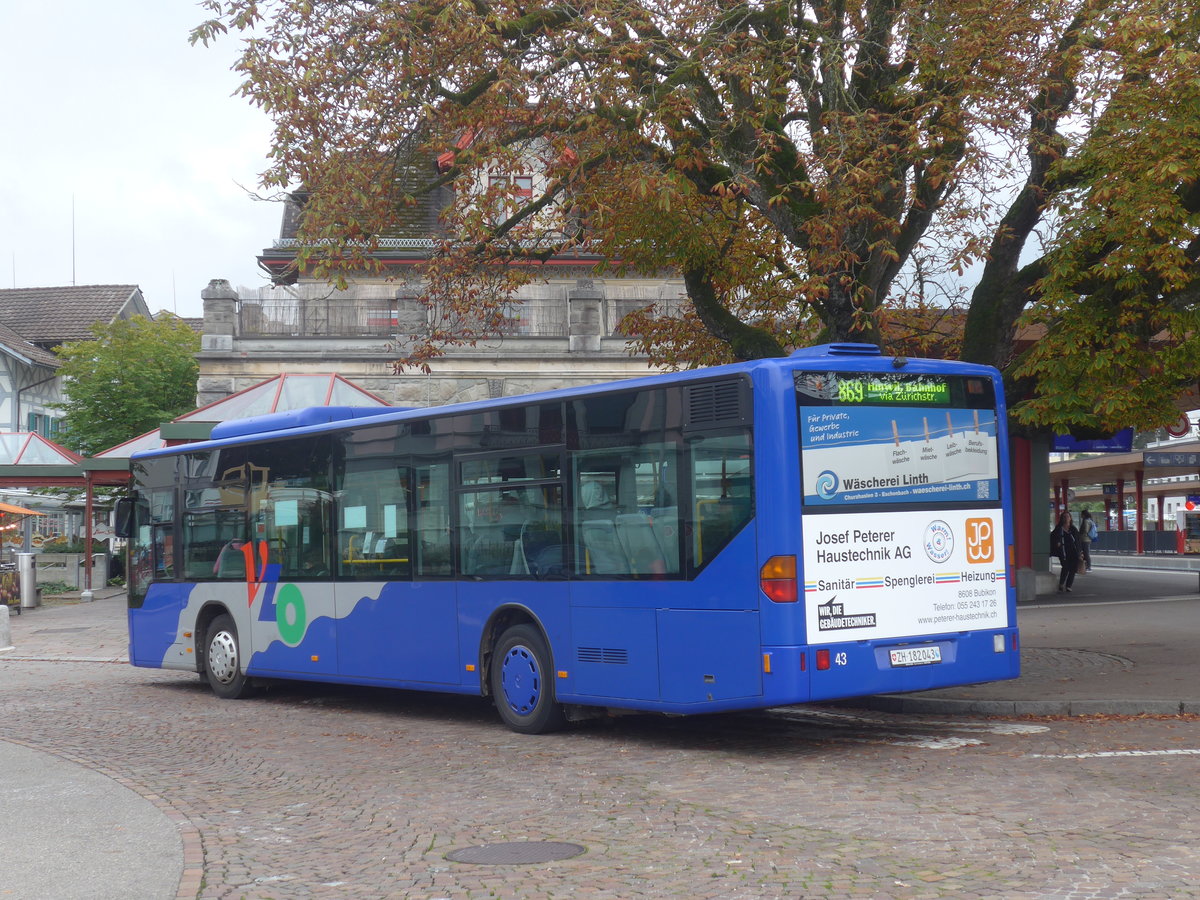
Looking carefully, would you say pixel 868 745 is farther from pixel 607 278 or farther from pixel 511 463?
pixel 607 278

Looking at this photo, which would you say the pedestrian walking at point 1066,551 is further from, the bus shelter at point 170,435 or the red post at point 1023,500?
the bus shelter at point 170,435

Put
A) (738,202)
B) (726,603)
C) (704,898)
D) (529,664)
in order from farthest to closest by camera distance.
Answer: (738,202) < (529,664) < (726,603) < (704,898)

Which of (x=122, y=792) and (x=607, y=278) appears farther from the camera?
(x=607, y=278)

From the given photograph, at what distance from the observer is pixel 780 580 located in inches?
391

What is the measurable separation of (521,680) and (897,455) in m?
3.68

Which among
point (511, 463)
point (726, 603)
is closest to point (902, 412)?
point (726, 603)

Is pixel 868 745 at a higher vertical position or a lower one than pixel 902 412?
lower

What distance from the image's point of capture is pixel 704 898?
618 centimetres

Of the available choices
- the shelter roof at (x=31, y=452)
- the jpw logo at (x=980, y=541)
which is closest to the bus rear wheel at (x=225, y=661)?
the jpw logo at (x=980, y=541)

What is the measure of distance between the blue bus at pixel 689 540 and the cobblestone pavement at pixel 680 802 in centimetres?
57

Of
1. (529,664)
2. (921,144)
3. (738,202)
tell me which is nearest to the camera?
(529,664)

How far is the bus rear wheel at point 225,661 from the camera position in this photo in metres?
16.1

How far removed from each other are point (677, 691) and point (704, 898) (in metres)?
4.32

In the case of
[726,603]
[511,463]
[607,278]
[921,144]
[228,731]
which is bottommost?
[228,731]
